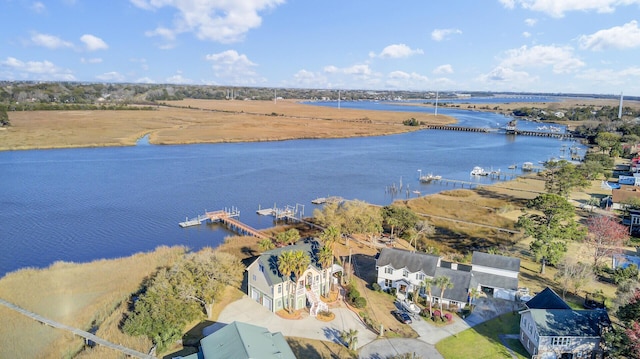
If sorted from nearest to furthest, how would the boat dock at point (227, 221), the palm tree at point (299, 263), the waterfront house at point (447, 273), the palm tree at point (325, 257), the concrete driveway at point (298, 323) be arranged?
the concrete driveway at point (298, 323), the palm tree at point (299, 263), the palm tree at point (325, 257), the waterfront house at point (447, 273), the boat dock at point (227, 221)

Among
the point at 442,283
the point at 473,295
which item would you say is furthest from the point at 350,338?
the point at 473,295

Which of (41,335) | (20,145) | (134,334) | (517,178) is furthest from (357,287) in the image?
(20,145)

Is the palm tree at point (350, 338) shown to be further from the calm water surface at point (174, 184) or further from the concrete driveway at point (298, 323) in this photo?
the calm water surface at point (174, 184)

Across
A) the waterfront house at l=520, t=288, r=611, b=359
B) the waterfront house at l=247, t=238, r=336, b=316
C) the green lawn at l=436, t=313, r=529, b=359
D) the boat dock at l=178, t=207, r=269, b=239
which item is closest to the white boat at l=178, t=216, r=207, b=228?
the boat dock at l=178, t=207, r=269, b=239

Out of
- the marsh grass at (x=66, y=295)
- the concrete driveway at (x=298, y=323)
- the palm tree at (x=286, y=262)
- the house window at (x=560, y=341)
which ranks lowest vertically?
the marsh grass at (x=66, y=295)

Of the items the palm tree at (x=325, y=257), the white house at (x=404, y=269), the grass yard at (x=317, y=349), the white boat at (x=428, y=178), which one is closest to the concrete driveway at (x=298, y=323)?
the grass yard at (x=317, y=349)
